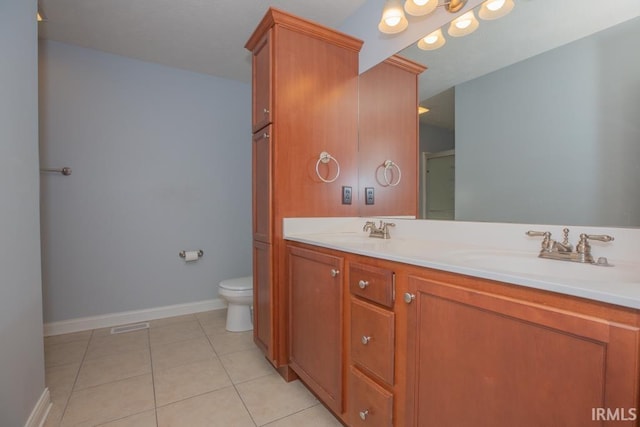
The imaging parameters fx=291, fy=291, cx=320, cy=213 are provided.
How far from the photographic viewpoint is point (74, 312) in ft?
7.69

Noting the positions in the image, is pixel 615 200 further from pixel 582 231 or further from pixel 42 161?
pixel 42 161

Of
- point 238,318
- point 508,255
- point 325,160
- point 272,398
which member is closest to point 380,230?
point 325,160

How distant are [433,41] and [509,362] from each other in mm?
1487

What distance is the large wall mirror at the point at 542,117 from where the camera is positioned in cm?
93

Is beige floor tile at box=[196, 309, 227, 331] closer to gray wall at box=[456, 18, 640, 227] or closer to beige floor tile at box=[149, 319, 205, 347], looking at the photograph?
beige floor tile at box=[149, 319, 205, 347]

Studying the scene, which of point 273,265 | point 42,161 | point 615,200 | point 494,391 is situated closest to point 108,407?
point 273,265

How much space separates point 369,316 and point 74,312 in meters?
2.54

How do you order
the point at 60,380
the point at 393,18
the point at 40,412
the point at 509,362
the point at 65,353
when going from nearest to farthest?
the point at 509,362, the point at 40,412, the point at 393,18, the point at 60,380, the point at 65,353

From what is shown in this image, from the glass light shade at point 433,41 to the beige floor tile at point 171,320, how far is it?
2722mm

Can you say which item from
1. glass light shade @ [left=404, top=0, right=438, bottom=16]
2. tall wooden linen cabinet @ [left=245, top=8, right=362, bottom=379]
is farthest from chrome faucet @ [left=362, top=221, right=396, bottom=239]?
glass light shade @ [left=404, top=0, right=438, bottom=16]

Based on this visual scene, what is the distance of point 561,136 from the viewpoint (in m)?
1.04

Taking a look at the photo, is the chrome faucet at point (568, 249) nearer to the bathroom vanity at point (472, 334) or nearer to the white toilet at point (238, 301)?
the bathroom vanity at point (472, 334)

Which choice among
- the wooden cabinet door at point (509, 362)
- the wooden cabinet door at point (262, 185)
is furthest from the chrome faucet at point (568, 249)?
the wooden cabinet door at point (262, 185)

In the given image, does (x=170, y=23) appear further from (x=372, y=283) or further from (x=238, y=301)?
(x=372, y=283)
